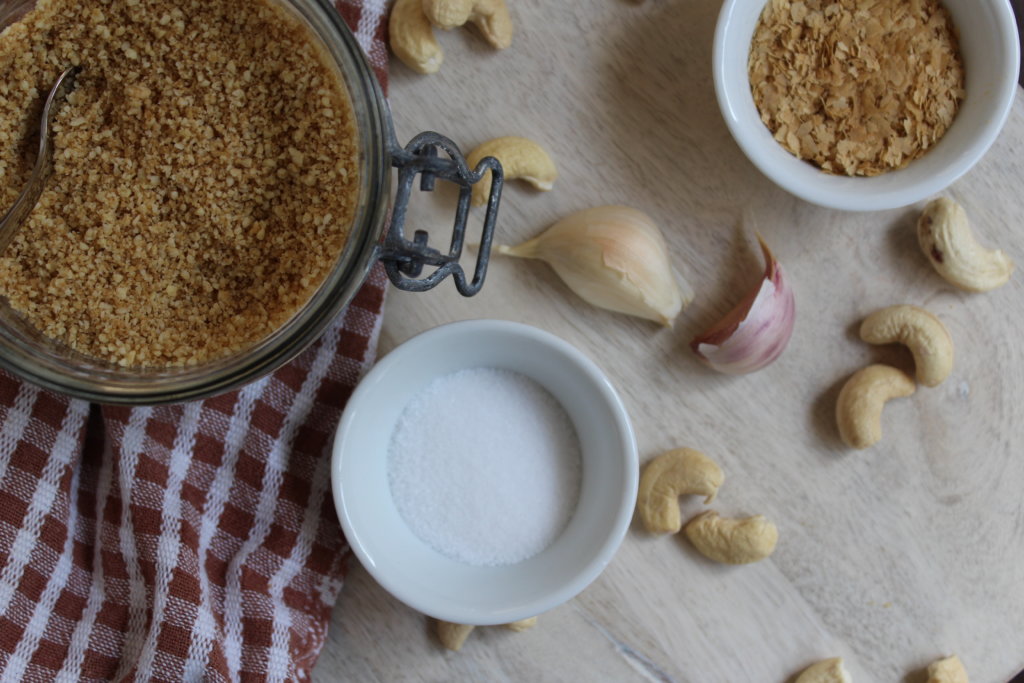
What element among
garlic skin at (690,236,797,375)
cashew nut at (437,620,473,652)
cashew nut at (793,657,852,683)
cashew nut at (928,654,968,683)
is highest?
garlic skin at (690,236,797,375)

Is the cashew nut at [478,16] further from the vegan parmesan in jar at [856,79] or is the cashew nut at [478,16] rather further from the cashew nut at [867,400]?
the cashew nut at [867,400]

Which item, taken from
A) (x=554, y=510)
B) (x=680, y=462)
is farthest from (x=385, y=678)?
(x=680, y=462)

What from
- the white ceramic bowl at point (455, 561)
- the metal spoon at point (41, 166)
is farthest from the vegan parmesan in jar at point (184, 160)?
the white ceramic bowl at point (455, 561)

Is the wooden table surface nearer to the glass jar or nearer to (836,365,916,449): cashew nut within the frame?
(836,365,916,449): cashew nut

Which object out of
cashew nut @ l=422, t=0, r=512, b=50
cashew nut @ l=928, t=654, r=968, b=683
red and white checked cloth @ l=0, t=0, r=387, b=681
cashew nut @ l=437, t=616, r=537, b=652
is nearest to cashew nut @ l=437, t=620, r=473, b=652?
cashew nut @ l=437, t=616, r=537, b=652

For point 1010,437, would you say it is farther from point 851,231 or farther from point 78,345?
point 78,345

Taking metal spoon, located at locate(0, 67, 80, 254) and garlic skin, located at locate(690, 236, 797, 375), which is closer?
metal spoon, located at locate(0, 67, 80, 254)
